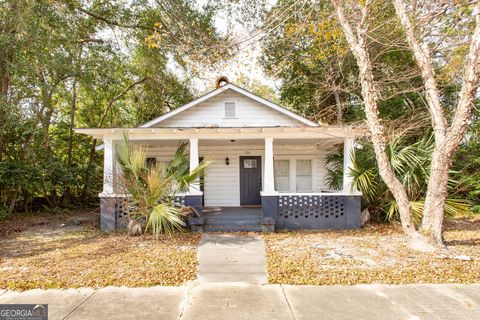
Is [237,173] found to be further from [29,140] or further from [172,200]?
[29,140]

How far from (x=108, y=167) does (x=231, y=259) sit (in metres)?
4.77

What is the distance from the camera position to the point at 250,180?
38.0 feet

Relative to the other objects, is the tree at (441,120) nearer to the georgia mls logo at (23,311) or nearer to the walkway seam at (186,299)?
the walkway seam at (186,299)

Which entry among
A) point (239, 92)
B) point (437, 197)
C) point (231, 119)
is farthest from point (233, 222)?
point (437, 197)

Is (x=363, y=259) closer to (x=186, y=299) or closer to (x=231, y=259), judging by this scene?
(x=231, y=259)

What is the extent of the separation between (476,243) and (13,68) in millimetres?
13133

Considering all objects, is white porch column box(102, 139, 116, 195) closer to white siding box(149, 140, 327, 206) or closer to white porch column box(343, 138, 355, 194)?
white siding box(149, 140, 327, 206)

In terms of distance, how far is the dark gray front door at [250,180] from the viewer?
11.5 metres

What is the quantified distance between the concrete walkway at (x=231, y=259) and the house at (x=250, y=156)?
3.42ft

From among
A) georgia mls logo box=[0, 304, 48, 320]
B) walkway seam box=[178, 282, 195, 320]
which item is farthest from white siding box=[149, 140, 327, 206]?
georgia mls logo box=[0, 304, 48, 320]

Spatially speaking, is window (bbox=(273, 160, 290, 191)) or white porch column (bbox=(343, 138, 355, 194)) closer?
white porch column (bbox=(343, 138, 355, 194))

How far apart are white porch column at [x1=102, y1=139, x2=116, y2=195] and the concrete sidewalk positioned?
4.25 m

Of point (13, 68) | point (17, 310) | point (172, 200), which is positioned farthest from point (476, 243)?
point (13, 68)

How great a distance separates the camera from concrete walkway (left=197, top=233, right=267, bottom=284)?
4.90 meters
